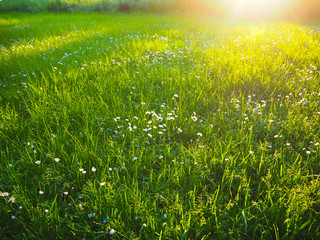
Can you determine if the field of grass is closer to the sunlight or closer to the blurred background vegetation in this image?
the sunlight

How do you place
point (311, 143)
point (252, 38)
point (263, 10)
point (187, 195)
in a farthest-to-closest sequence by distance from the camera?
point (263, 10) < point (252, 38) < point (311, 143) < point (187, 195)

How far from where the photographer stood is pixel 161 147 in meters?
2.99

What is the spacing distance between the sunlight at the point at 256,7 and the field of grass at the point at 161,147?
8.80 meters

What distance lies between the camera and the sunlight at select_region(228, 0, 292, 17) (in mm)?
13223

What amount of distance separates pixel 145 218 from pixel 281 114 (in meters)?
2.77

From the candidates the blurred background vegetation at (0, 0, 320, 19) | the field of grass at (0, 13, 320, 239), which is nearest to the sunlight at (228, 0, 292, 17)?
the blurred background vegetation at (0, 0, 320, 19)

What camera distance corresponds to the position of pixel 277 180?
2355 mm

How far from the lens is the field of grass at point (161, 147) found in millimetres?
2010

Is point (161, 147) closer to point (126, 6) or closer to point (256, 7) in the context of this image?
point (256, 7)

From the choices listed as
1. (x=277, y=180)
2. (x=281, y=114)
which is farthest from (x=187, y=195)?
(x=281, y=114)

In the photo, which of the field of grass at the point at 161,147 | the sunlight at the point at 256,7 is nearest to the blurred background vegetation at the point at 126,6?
the sunlight at the point at 256,7

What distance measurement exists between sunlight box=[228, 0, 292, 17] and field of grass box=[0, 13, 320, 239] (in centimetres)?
880

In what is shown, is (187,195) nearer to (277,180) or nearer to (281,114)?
(277,180)

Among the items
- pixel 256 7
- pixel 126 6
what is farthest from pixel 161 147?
pixel 126 6
